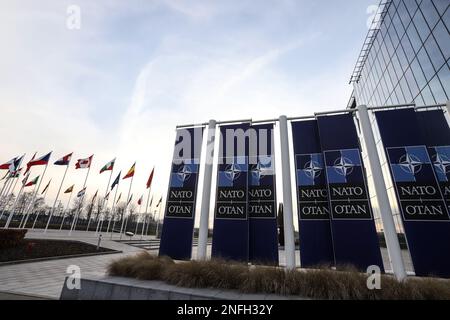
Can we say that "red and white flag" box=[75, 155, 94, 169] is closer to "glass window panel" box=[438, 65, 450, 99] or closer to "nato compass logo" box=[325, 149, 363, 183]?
"nato compass logo" box=[325, 149, 363, 183]

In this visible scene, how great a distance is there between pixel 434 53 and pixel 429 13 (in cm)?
322

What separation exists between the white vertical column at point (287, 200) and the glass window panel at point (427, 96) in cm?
1342

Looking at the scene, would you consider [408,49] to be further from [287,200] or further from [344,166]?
[287,200]

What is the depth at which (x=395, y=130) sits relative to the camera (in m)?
8.92

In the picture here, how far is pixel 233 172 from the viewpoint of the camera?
31.4 ft

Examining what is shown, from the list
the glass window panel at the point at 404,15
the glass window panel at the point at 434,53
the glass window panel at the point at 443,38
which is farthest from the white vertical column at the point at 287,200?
the glass window panel at the point at 404,15

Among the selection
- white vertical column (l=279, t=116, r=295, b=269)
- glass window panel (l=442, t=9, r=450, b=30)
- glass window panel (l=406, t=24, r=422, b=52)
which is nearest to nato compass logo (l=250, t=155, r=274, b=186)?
white vertical column (l=279, t=116, r=295, b=269)

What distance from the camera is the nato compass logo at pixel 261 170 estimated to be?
919 centimetres

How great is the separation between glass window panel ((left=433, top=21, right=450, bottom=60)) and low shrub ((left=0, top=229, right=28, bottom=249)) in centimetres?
3068

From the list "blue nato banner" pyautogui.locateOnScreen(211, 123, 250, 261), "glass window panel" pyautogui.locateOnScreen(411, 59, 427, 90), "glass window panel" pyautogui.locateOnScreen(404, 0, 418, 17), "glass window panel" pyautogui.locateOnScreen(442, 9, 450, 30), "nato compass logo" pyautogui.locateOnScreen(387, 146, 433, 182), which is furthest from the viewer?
"glass window panel" pyautogui.locateOnScreen(404, 0, 418, 17)

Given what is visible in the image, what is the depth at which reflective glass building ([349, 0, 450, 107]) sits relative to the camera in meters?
14.5

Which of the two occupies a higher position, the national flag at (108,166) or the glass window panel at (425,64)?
the glass window panel at (425,64)

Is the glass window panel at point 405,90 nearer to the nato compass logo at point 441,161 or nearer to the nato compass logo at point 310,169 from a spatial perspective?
the nato compass logo at point 441,161
